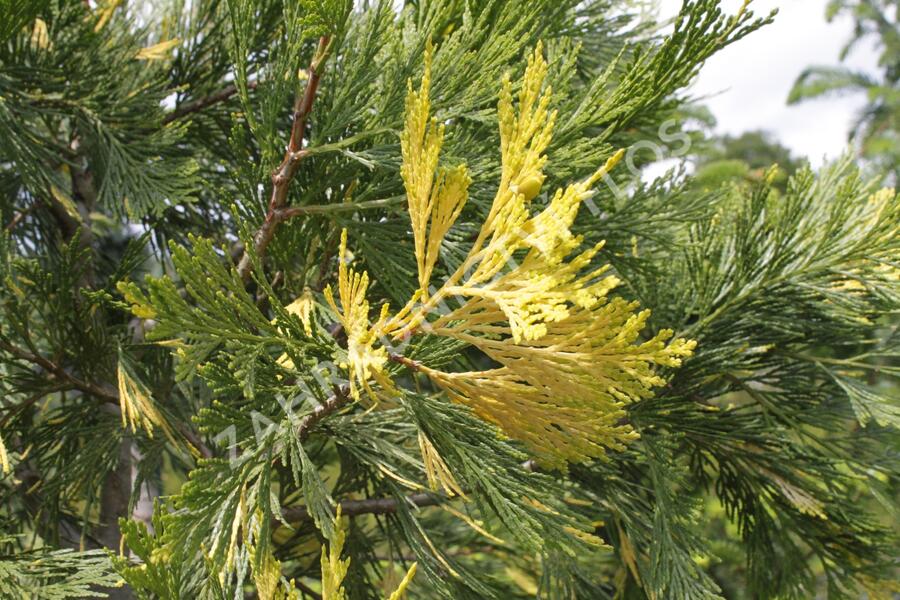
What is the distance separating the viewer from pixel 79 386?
143cm

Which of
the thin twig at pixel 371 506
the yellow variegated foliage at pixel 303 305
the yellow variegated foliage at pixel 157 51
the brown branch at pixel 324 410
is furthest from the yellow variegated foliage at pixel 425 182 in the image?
the yellow variegated foliage at pixel 157 51

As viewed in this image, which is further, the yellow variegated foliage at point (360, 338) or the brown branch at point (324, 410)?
the brown branch at point (324, 410)

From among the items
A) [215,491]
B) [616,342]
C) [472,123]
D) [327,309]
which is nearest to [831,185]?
[472,123]

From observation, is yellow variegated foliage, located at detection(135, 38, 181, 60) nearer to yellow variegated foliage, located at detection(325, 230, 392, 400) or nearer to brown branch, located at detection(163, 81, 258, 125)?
brown branch, located at detection(163, 81, 258, 125)

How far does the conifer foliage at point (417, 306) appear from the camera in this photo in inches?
35.4

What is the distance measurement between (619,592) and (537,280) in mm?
1137

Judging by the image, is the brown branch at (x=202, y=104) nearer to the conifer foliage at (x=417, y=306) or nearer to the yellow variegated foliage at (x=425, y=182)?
the conifer foliage at (x=417, y=306)

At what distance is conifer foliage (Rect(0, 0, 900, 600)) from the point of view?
2.95ft

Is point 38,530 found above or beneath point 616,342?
above

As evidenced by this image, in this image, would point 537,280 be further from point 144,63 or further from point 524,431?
point 144,63

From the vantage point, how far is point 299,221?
127 centimetres

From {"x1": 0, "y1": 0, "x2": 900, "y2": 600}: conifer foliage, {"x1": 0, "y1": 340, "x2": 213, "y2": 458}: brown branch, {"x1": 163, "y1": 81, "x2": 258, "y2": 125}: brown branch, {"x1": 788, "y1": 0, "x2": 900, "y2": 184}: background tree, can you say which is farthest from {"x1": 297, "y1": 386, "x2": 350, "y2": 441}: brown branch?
{"x1": 788, "y1": 0, "x2": 900, "y2": 184}: background tree

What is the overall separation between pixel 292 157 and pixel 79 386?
670mm

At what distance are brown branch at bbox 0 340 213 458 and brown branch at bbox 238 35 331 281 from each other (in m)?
0.46
